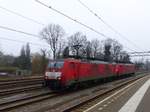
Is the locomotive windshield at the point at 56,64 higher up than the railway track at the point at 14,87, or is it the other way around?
the locomotive windshield at the point at 56,64

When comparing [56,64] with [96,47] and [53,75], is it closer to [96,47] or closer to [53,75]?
[53,75]

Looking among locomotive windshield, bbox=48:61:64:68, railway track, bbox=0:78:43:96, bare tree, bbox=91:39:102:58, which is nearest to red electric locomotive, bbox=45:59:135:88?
locomotive windshield, bbox=48:61:64:68

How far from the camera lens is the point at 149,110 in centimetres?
1584

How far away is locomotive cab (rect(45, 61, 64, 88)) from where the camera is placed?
27.0m

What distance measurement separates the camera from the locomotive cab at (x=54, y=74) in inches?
1062

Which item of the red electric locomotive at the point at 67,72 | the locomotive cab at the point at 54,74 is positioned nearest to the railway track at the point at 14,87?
the locomotive cab at the point at 54,74

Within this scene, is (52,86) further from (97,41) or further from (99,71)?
(97,41)

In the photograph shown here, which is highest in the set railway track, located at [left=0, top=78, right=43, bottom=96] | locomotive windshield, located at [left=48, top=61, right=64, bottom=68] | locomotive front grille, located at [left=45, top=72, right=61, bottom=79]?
locomotive windshield, located at [left=48, top=61, right=64, bottom=68]

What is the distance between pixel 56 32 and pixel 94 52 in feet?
58.8

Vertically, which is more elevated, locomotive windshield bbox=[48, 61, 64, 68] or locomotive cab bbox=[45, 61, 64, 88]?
locomotive windshield bbox=[48, 61, 64, 68]

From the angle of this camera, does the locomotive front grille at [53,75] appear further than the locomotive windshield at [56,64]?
No

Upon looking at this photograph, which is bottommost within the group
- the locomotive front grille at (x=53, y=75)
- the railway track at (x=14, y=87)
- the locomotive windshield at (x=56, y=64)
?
the railway track at (x=14, y=87)

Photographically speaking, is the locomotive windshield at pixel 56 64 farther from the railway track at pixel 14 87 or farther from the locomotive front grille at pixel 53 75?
the railway track at pixel 14 87

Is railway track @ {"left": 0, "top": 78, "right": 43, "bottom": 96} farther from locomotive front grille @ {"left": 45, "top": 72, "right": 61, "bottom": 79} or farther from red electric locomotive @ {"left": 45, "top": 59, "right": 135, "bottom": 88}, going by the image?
red electric locomotive @ {"left": 45, "top": 59, "right": 135, "bottom": 88}
